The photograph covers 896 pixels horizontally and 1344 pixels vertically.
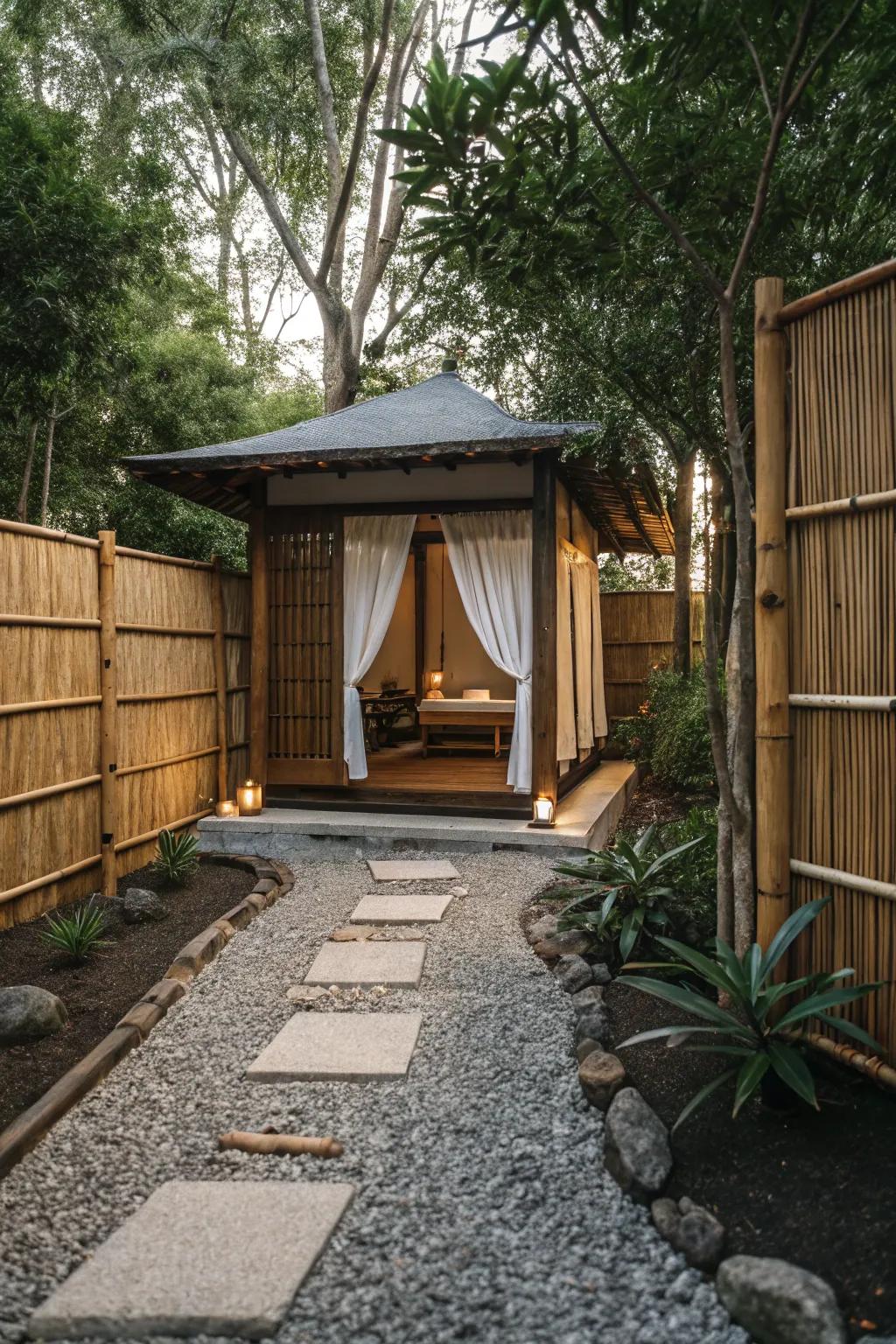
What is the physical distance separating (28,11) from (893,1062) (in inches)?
562

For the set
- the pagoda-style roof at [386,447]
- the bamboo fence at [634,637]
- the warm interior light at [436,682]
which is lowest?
the warm interior light at [436,682]

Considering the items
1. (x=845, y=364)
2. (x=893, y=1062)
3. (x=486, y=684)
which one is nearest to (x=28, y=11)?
(x=486, y=684)

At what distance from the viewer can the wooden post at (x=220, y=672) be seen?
671 cm

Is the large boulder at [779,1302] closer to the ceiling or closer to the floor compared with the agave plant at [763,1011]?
closer to the floor

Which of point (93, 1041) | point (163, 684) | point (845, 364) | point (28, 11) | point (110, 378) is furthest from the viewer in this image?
point (28, 11)

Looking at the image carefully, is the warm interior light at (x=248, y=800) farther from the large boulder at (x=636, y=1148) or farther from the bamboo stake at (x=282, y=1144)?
the large boulder at (x=636, y=1148)

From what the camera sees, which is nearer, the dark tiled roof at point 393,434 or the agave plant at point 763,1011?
the agave plant at point 763,1011

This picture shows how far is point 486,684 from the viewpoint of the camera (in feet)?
37.5

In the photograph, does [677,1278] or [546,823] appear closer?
[677,1278]

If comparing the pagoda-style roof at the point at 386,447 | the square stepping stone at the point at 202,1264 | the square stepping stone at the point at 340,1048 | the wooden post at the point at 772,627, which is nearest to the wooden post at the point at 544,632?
the pagoda-style roof at the point at 386,447

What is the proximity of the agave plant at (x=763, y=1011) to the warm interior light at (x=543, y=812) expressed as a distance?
3340mm

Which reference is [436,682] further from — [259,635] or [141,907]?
[141,907]

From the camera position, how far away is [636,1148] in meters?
2.22

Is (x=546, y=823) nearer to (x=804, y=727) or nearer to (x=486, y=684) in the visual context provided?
(x=804, y=727)
